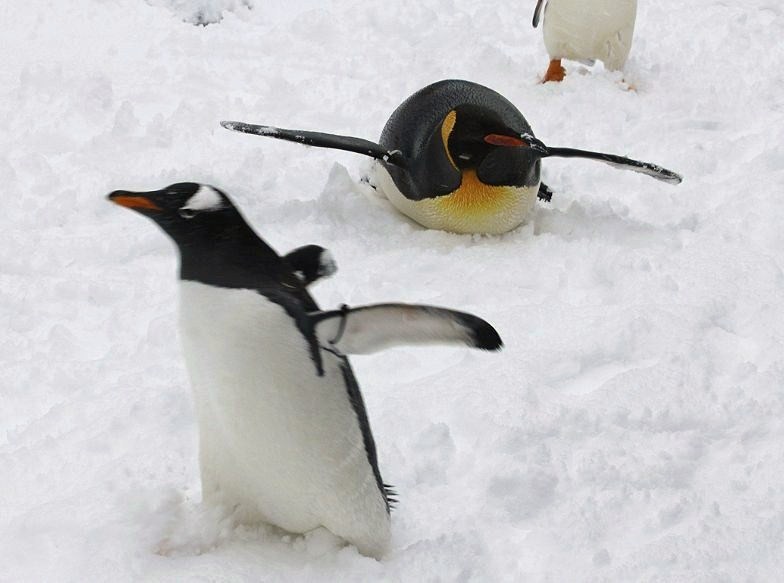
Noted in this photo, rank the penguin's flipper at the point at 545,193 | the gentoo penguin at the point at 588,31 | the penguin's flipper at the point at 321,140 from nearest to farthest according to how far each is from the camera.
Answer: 1. the penguin's flipper at the point at 321,140
2. the penguin's flipper at the point at 545,193
3. the gentoo penguin at the point at 588,31

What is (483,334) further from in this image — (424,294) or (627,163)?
(627,163)

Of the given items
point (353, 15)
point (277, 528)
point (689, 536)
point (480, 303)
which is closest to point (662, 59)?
point (353, 15)

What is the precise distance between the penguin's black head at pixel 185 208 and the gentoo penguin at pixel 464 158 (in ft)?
4.07

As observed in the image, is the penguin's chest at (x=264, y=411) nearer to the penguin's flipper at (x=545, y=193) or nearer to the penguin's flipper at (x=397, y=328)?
the penguin's flipper at (x=397, y=328)

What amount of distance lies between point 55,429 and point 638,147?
6.63ft

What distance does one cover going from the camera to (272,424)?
1.32m

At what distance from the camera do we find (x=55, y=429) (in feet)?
5.87

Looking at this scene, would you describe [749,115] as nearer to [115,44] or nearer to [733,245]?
[733,245]

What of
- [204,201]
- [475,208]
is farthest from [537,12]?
[204,201]

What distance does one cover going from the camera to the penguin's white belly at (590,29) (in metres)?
3.54

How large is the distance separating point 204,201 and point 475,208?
138cm

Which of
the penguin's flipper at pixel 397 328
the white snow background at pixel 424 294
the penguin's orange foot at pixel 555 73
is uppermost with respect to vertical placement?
the penguin's flipper at pixel 397 328

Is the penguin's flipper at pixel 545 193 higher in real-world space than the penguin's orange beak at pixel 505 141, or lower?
lower

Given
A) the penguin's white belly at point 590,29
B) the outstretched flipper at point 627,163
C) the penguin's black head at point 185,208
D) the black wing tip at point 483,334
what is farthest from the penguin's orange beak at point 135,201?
the penguin's white belly at point 590,29
